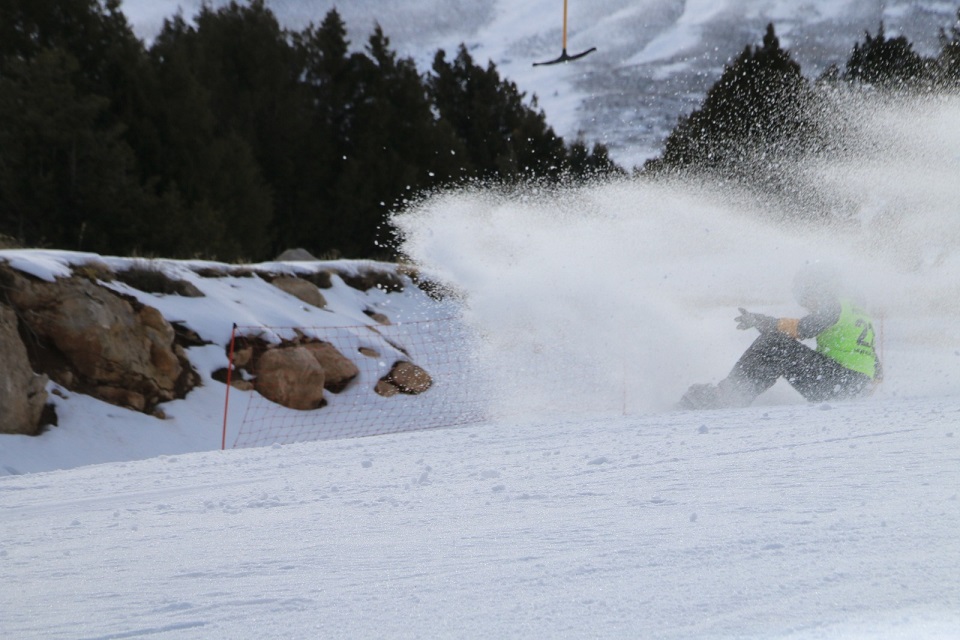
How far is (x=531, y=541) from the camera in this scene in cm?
298

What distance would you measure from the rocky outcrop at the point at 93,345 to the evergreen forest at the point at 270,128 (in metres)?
2.51

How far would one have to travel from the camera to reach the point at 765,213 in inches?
834

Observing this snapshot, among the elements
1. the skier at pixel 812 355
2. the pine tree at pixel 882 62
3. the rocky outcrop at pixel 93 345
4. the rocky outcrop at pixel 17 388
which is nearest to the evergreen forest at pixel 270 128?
the pine tree at pixel 882 62

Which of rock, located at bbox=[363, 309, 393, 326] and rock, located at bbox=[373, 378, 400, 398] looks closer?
rock, located at bbox=[373, 378, 400, 398]

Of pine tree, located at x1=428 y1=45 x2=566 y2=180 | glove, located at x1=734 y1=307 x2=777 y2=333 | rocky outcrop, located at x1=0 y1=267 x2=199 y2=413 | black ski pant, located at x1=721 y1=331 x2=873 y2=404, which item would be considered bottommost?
pine tree, located at x1=428 y1=45 x2=566 y2=180

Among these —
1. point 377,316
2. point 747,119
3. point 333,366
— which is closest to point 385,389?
point 333,366

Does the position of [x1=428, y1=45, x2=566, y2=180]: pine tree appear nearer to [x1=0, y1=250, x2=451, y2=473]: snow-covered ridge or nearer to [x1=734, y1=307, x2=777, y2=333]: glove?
[x1=0, y1=250, x2=451, y2=473]: snow-covered ridge

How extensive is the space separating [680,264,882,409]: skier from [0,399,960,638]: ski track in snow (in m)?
1.60

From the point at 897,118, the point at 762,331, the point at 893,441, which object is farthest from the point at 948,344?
the point at 893,441

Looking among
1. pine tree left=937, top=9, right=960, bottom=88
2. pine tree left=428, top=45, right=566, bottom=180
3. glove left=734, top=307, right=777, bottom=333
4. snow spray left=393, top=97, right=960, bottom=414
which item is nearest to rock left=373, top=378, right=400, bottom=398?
snow spray left=393, top=97, right=960, bottom=414

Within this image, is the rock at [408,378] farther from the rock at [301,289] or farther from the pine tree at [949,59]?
the pine tree at [949,59]

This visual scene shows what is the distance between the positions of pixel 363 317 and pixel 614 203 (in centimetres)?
423

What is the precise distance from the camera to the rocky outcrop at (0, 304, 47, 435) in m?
8.20

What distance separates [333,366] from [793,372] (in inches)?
253
